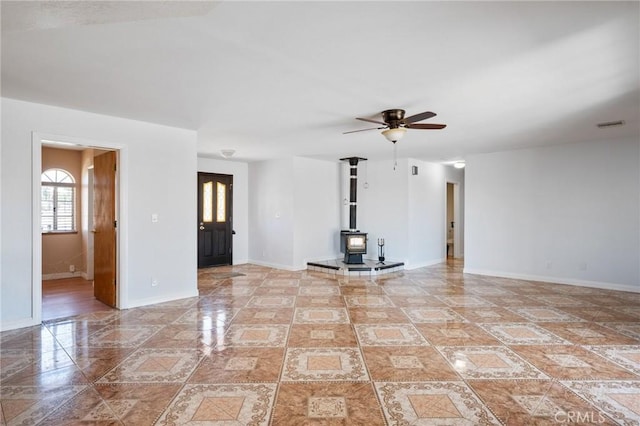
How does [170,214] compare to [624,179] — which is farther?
[624,179]

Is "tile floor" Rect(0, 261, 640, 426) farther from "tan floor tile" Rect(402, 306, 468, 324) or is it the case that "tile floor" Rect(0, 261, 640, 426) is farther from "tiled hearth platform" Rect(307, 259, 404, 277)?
"tiled hearth platform" Rect(307, 259, 404, 277)

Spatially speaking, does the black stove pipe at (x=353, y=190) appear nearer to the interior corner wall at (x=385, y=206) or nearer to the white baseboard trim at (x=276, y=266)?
the interior corner wall at (x=385, y=206)

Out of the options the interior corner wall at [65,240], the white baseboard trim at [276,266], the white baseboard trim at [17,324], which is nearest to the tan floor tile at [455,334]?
the white baseboard trim at [276,266]

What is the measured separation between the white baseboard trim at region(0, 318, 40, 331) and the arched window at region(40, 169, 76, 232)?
3480 mm

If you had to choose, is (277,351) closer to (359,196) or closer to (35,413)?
(35,413)

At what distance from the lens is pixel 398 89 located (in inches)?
137

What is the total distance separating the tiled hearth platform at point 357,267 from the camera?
7113 mm

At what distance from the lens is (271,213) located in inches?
322

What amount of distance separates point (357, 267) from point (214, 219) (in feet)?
11.6

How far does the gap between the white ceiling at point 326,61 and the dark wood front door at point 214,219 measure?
3.39 meters

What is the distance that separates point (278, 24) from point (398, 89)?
1601 mm

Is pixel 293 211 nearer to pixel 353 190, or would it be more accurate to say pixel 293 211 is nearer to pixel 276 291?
pixel 353 190

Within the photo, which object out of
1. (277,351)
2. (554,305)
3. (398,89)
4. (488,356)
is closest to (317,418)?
(277,351)

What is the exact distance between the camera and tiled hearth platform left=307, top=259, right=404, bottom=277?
23.3ft
